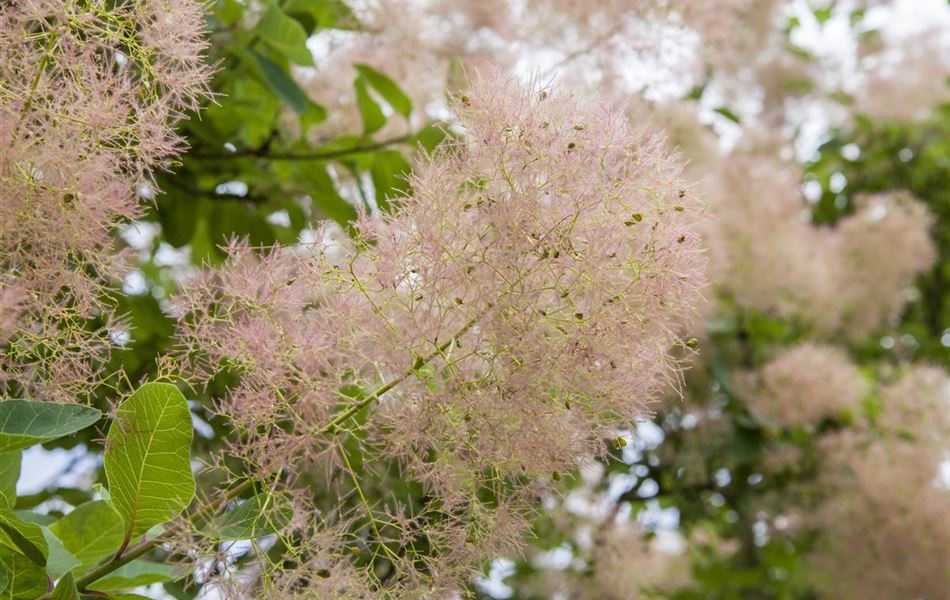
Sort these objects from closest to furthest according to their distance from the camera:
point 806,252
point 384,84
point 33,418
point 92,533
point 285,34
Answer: point 33,418, point 92,533, point 285,34, point 384,84, point 806,252

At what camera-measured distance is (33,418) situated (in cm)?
99

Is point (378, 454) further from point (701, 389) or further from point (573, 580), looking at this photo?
point (701, 389)

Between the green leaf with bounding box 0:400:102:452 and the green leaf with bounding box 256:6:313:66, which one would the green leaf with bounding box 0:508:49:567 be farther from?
the green leaf with bounding box 256:6:313:66

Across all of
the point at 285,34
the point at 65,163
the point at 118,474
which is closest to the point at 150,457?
the point at 118,474

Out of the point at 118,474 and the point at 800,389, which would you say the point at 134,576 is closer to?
the point at 118,474

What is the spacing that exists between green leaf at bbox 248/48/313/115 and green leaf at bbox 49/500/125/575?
83cm

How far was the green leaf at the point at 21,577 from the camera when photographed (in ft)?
3.50

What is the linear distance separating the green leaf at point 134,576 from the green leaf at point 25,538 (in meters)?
0.19

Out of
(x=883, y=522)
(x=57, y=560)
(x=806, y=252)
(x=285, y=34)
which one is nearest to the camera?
(x=57, y=560)

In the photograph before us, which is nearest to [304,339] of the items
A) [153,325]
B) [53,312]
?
[53,312]

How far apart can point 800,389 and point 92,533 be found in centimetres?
210

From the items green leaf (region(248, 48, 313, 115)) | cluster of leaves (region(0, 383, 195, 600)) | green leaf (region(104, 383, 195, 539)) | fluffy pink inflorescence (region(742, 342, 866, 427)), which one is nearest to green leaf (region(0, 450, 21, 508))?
cluster of leaves (region(0, 383, 195, 600))

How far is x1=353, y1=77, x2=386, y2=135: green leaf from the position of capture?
2031 mm

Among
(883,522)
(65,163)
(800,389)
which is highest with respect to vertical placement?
(65,163)
